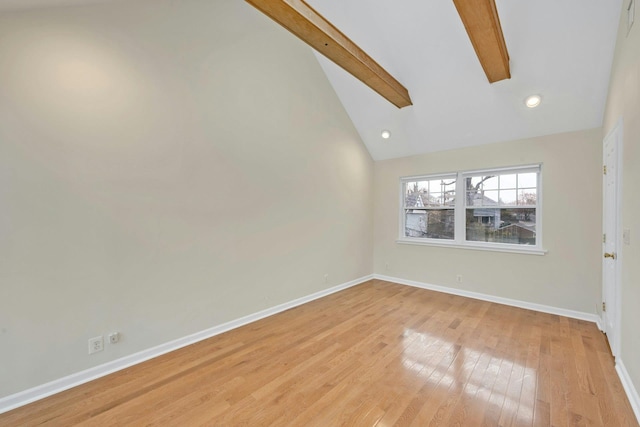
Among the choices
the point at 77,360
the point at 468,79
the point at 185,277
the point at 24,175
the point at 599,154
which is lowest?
the point at 77,360

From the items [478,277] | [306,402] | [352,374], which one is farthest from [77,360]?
[478,277]

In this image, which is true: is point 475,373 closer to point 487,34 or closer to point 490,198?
point 490,198

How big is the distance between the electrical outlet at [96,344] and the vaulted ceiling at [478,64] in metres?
2.39

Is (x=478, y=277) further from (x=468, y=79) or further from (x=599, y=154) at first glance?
(x=468, y=79)

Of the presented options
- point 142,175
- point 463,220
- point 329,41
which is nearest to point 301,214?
point 142,175

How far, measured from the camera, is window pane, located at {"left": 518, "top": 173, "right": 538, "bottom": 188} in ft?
12.1

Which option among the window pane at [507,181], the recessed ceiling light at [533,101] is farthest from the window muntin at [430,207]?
the recessed ceiling light at [533,101]

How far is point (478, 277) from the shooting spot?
4.05 meters

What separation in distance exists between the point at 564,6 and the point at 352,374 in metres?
3.66

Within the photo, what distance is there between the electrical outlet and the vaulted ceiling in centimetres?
239

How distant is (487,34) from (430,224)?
300cm

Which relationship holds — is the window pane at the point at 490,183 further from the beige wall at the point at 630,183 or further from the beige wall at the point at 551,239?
the beige wall at the point at 630,183

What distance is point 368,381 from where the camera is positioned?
2.08 meters

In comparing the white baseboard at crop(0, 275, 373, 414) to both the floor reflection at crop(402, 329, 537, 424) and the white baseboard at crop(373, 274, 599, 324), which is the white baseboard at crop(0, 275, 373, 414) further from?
the white baseboard at crop(373, 274, 599, 324)
